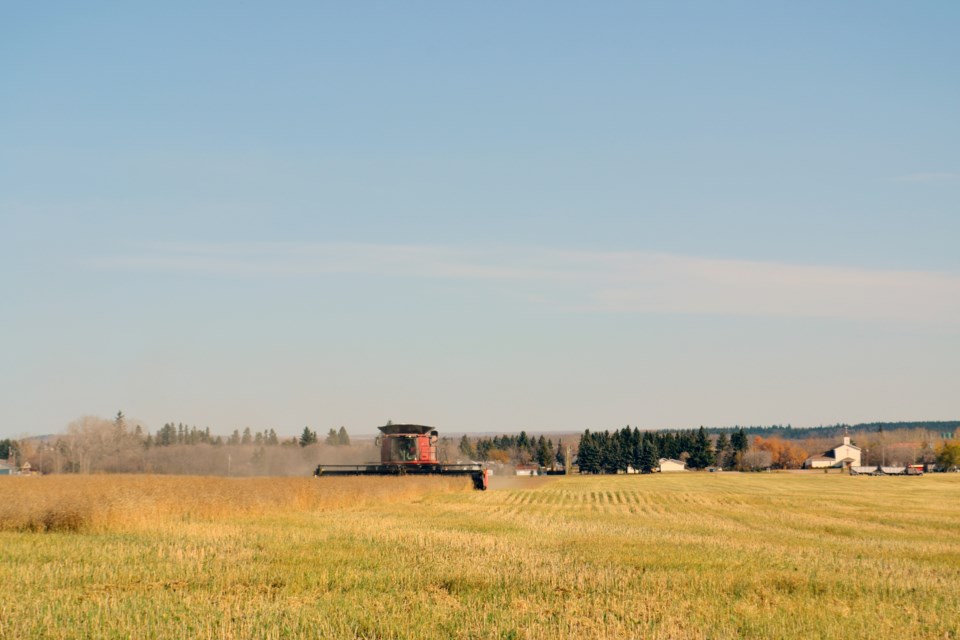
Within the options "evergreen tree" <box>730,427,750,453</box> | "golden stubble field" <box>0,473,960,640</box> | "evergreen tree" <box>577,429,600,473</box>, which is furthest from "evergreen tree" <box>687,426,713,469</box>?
"golden stubble field" <box>0,473,960,640</box>

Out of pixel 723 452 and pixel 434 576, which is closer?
pixel 434 576

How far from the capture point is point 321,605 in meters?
14.6

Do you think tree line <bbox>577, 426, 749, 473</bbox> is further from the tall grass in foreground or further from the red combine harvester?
the tall grass in foreground

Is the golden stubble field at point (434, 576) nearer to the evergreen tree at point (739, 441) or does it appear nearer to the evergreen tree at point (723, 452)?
the evergreen tree at point (739, 441)

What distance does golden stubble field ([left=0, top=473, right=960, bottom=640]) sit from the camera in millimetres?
13406

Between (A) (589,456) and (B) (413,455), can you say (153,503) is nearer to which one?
(B) (413,455)

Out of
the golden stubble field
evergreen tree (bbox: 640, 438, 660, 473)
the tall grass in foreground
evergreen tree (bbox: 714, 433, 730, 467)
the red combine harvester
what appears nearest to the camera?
the golden stubble field

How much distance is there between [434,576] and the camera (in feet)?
57.8

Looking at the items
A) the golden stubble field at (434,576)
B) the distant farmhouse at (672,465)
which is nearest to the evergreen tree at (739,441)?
the distant farmhouse at (672,465)

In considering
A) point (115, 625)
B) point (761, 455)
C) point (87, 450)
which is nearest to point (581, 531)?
point (115, 625)

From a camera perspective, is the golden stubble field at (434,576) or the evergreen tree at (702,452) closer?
the golden stubble field at (434,576)

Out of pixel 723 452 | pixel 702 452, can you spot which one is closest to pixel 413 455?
pixel 702 452

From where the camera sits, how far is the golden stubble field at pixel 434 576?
44.0 feet

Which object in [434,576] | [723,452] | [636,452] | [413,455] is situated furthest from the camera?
[723,452]
